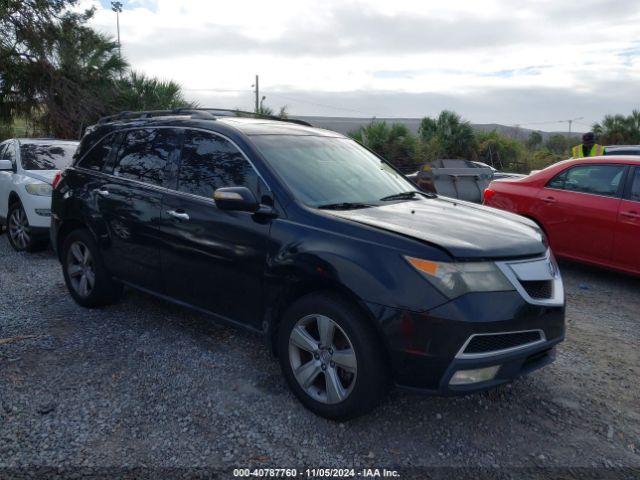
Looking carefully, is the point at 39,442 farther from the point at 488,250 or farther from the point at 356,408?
the point at 488,250

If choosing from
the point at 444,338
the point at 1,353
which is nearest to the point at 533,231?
the point at 444,338

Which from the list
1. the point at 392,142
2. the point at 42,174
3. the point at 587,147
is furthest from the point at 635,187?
the point at 392,142

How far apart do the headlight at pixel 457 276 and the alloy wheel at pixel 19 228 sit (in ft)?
20.7

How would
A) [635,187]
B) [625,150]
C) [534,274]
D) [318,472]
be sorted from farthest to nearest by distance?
[625,150] → [635,187] → [534,274] → [318,472]

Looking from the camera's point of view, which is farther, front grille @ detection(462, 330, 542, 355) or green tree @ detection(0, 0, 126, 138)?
green tree @ detection(0, 0, 126, 138)

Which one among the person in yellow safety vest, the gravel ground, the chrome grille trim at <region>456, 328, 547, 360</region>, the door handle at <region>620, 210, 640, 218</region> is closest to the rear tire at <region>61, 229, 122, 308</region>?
the gravel ground

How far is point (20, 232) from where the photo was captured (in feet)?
25.5

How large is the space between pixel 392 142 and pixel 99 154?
16.1 meters

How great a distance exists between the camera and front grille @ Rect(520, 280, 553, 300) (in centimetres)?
320

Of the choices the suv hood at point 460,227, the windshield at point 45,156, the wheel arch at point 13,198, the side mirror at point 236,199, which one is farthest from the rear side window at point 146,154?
the windshield at point 45,156

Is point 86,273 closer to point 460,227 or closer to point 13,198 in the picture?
point 460,227

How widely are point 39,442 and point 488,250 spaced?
267 centimetres

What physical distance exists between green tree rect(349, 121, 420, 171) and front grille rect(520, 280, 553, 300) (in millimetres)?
16921

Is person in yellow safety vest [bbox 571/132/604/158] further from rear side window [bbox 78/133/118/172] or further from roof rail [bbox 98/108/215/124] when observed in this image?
rear side window [bbox 78/133/118/172]
